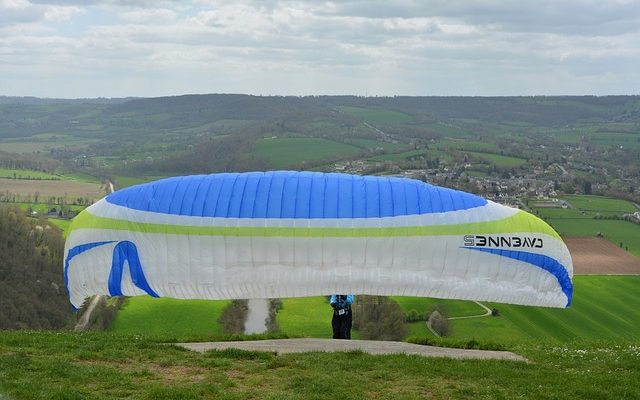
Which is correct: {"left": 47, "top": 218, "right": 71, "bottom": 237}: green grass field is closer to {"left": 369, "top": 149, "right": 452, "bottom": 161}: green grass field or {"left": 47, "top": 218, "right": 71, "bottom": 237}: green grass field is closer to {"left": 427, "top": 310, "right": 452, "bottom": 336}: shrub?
{"left": 427, "top": 310, "right": 452, "bottom": 336}: shrub

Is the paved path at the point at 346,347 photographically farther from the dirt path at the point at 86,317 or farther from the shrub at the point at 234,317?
the dirt path at the point at 86,317

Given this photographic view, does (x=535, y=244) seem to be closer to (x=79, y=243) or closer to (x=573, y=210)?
(x=79, y=243)

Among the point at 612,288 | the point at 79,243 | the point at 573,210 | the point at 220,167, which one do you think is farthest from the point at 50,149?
the point at 79,243

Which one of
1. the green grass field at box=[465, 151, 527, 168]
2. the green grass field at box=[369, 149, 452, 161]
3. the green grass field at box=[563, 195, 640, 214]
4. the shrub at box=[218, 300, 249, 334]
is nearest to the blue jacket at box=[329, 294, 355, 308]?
the shrub at box=[218, 300, 249, 334]

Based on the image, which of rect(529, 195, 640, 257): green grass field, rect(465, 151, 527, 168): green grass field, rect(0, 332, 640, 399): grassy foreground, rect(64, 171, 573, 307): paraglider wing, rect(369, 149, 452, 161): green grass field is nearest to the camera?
rect(0, 332, 640, 399): grassy foreground

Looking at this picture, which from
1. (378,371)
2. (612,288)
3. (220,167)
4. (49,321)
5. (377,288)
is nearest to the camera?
(378,371)

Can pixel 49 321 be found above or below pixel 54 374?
below
